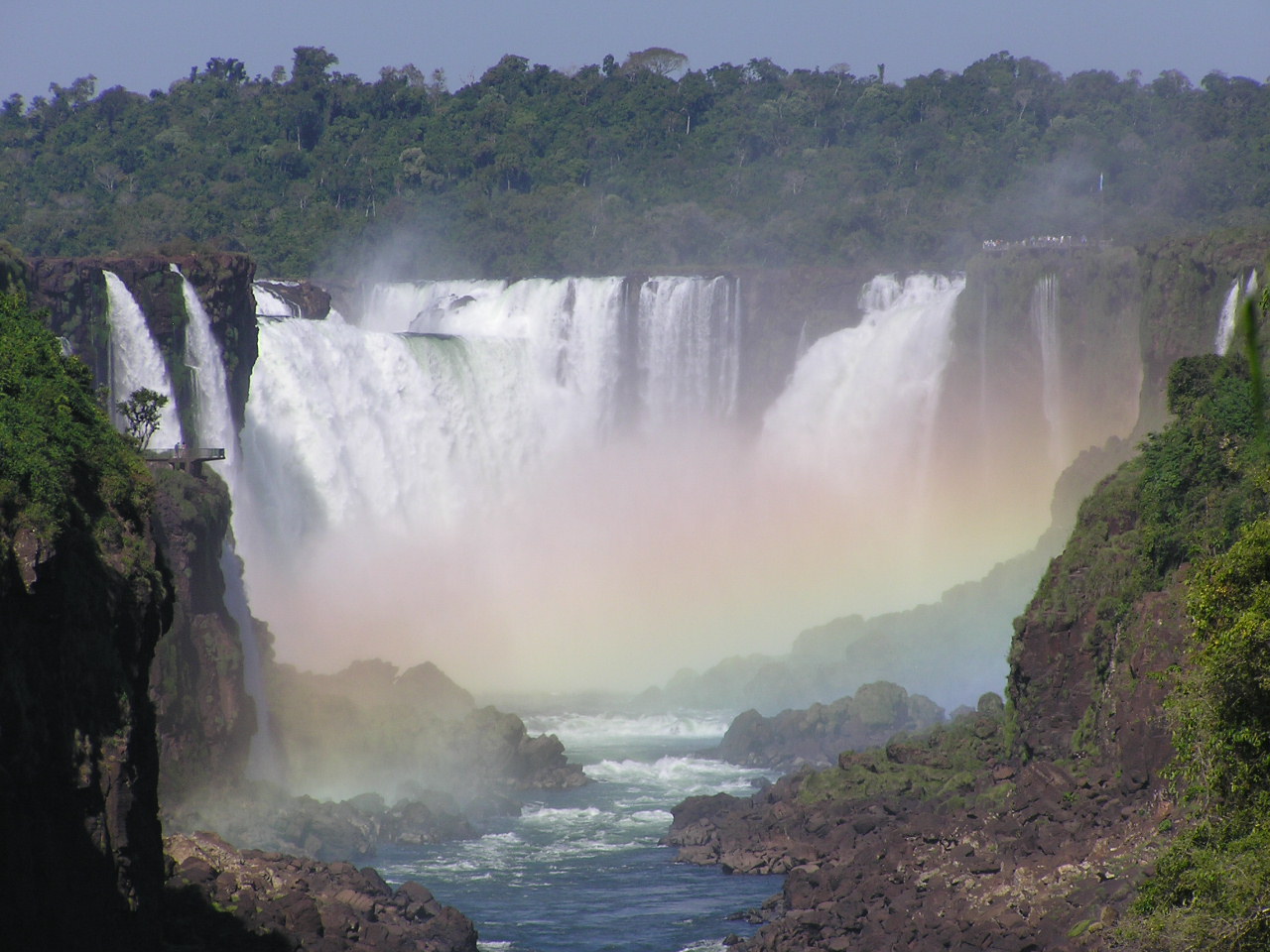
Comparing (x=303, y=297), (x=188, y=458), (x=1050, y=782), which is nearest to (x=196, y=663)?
(x=188, y=458)

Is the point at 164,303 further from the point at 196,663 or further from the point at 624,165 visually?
the point at 624,165

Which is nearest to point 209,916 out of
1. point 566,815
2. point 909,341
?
point 566,815

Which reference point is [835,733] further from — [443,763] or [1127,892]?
[1127,892]

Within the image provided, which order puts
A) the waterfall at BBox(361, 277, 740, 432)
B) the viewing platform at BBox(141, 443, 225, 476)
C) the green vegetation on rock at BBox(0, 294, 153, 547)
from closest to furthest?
the green vegetation on rock at BBox(0, 294, 153, 547) → the viewing platform at BBox(141, 443, 225, 476) → the waterfall at BBox(361, 277, 740, 432)

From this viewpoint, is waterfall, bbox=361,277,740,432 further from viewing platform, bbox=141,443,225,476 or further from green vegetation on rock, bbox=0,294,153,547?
green vegetation on rock, bbox=0,294,153,547

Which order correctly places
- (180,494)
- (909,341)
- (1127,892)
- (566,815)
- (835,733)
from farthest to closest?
(909,341), (835,733), (566,815), (180,494), (1127,892)

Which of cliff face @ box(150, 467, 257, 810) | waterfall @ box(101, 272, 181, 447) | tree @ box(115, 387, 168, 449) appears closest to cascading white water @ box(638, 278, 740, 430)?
waterfall @ box(101, 272, 181, 447)
